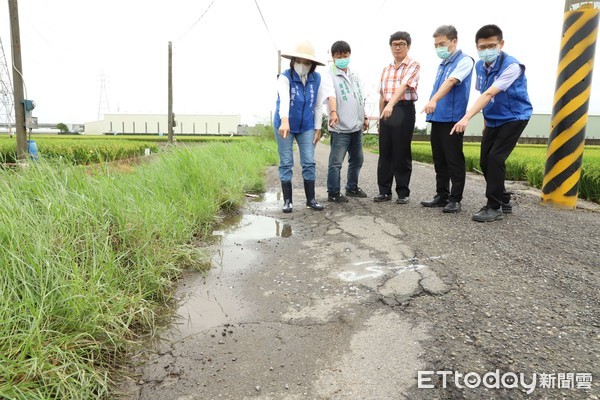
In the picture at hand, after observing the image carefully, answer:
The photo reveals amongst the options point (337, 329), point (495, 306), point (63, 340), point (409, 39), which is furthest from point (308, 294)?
point (409, 39)

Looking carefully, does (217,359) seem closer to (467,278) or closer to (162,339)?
(162,339)

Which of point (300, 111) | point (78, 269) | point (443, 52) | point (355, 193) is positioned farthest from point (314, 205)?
point (78, 269)

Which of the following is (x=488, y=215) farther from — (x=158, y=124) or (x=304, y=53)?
(x=158, y=124)

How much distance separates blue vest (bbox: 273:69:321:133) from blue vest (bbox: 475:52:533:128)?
1.61 metres

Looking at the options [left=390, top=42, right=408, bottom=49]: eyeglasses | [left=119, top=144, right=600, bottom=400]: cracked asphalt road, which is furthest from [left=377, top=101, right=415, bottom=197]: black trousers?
[left=119, top=144, right=600, bottom=400]: cracked asphalt road

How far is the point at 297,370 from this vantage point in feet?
4.46

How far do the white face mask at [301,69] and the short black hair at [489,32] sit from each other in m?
1.54

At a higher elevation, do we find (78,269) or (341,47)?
(341,47)

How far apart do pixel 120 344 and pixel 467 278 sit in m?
1.75

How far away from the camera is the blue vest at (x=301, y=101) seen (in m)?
3.69

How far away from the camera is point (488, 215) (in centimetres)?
334

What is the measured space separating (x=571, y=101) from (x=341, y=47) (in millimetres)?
2454

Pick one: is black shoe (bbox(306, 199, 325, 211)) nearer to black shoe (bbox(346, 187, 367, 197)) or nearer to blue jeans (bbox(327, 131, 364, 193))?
blue jeans (bbox(327, 131, 364, 193))

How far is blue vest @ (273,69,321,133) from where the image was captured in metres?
3.69
